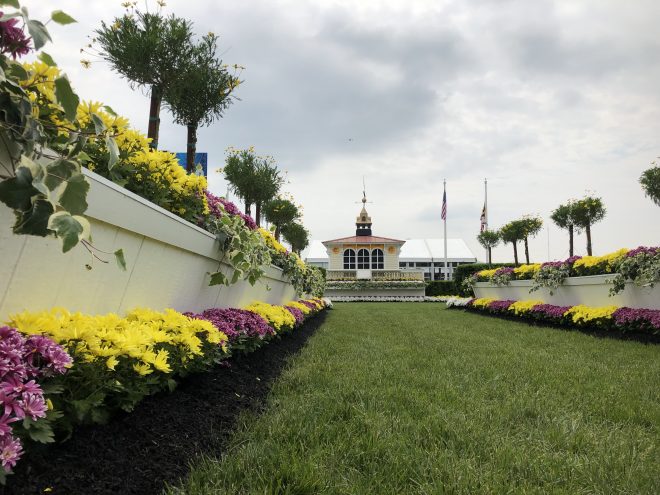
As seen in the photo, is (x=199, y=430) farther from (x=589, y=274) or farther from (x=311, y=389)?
(x=589, y=274)

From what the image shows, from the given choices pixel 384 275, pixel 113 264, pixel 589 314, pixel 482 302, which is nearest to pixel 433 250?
pixel 384 275

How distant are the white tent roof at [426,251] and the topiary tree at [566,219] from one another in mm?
16110

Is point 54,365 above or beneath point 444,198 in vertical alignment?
beneath

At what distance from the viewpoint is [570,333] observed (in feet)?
23.9

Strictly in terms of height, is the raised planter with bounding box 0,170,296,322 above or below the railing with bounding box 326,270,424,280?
below

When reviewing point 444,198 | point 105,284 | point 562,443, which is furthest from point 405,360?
point 444,198

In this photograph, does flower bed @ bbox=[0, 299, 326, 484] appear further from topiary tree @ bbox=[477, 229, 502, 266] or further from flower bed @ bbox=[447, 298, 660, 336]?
topiary tree @ bbox=[477, 229, 502, 266]

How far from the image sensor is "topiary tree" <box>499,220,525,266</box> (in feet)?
117

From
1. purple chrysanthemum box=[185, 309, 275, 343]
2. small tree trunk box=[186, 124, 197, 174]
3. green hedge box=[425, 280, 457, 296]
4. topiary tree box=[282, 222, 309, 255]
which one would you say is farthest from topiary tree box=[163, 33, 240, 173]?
green hedge box=[425, 280, 457, 296]

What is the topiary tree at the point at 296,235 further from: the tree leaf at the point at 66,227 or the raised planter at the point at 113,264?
the tree leaf at the point at 66,227

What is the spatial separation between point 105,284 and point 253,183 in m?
12.6

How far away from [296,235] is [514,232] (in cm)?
1775

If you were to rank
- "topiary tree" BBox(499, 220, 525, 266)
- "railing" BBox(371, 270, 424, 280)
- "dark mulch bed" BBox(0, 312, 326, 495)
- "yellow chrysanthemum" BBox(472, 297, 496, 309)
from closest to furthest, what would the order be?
"dark mulch bed" BBox(0, 312, 326, 495), "yellow chrysanthemum" BBox(472, 297, 496, 309), "railing" BBox(371, 270, 424, 280), "topiary tree" BBox(499, 220, 525, 266)

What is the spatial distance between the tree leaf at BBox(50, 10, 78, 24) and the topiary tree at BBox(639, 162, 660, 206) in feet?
85.9
